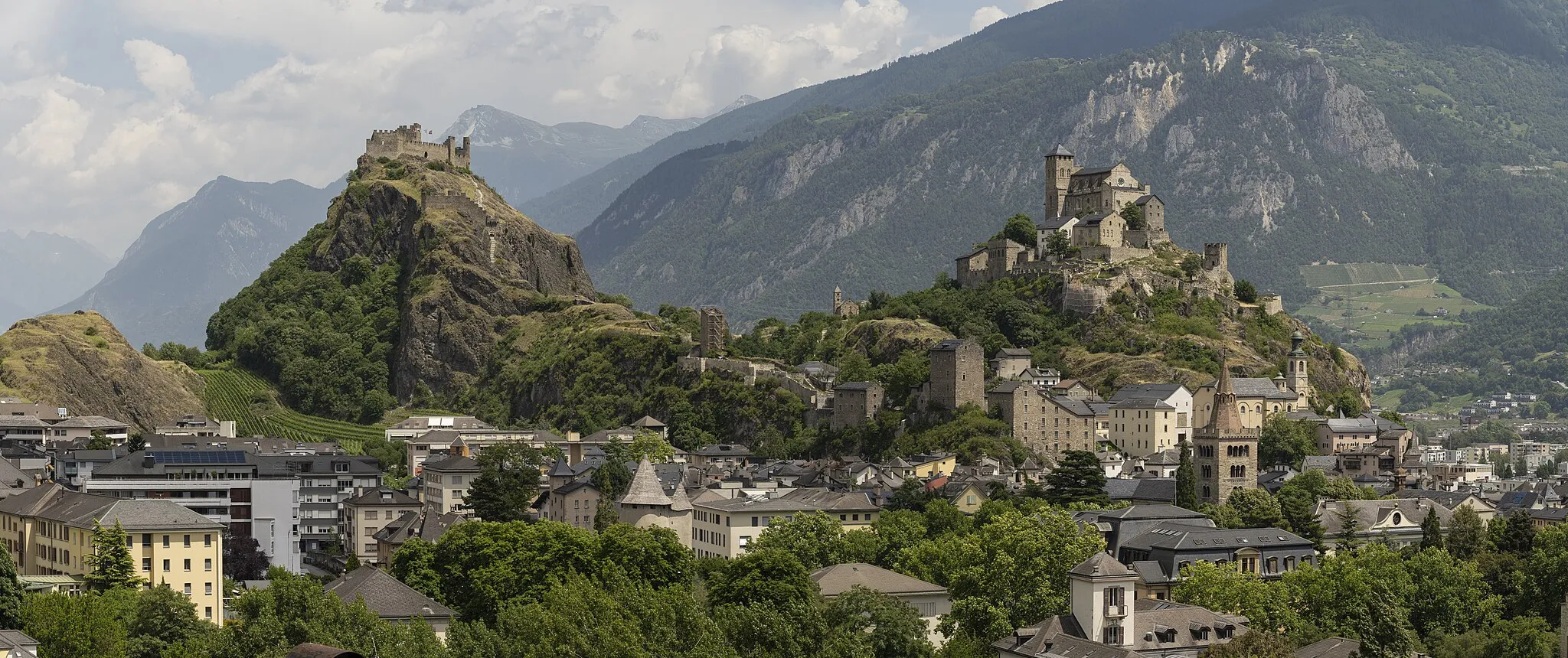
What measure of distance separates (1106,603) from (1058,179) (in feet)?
374

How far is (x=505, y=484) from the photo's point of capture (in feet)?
412

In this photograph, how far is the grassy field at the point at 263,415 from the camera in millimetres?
174500

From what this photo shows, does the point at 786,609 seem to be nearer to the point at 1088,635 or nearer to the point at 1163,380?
the point at 1088,635

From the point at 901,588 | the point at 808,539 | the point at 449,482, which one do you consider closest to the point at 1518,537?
the point at 901,588

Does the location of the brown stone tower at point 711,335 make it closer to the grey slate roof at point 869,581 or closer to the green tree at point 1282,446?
the green tree at point 1282,446

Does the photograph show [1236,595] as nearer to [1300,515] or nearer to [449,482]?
[1300,515]

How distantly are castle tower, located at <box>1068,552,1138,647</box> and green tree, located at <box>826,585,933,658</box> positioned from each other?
6.46 m

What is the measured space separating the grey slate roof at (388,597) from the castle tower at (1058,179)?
373ft

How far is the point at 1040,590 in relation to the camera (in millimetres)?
92500

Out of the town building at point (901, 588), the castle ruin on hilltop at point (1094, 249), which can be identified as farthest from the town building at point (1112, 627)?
the castle ruin on hilltop at point (1094, 249)

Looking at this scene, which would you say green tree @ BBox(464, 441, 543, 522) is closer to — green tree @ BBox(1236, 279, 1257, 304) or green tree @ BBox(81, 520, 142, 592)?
green tree @ BBox(81, 520, 142, 592)

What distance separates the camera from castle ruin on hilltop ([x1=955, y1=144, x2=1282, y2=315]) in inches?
6939

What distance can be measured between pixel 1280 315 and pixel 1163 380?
94.1ft

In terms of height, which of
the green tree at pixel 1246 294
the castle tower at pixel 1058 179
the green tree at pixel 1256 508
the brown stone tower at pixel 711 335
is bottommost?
the green tree at pixel 1256 508
